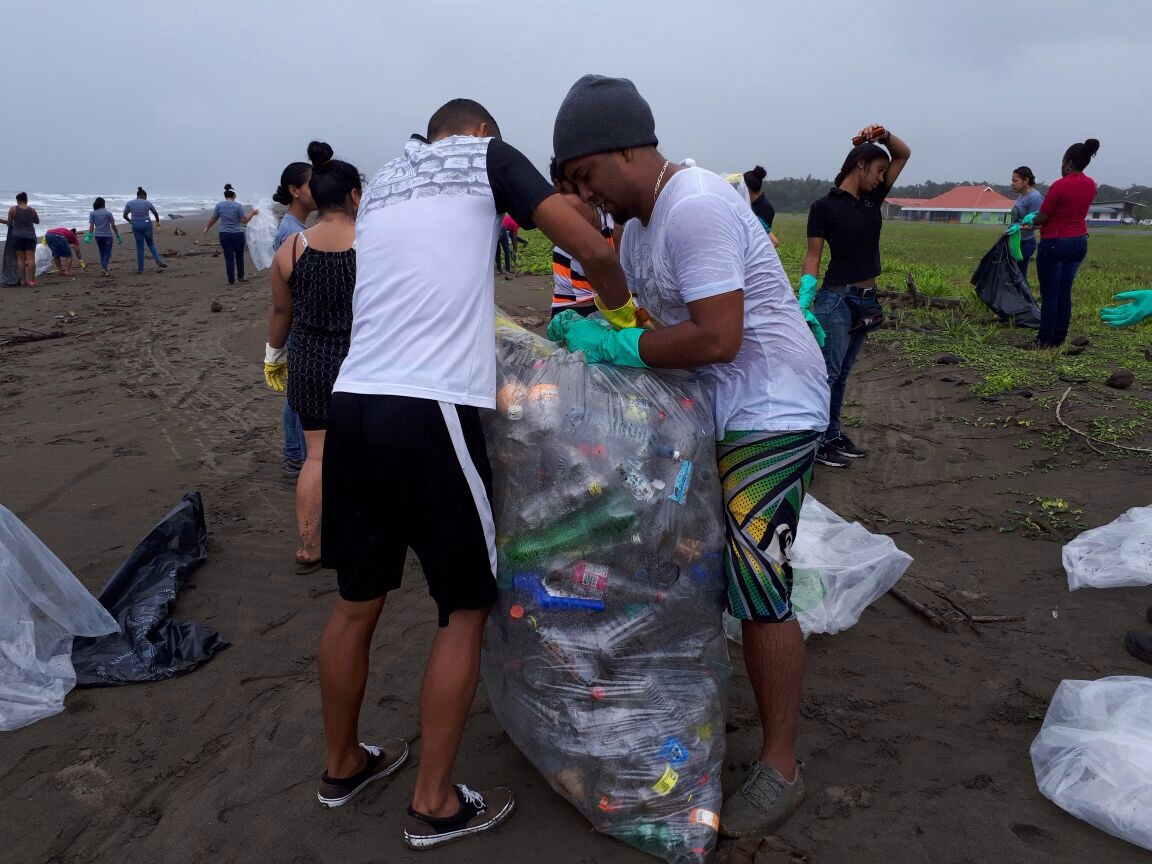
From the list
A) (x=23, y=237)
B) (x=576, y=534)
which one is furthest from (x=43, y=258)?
(x=576, y=534)

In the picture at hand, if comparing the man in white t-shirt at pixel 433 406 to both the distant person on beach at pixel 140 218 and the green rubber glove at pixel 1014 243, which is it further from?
the distant person on beach at pixel 140 218

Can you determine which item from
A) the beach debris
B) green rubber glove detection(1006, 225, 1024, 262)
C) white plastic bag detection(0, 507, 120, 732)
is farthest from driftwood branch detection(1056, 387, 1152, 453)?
white plastic bag detection(0, 507, 120, 732)

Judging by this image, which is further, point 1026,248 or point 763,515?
point 1026,248

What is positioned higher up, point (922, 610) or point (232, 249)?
point (232, 249)

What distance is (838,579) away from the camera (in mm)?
3043

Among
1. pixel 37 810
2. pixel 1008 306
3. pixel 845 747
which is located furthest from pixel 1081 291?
pixel 37 810

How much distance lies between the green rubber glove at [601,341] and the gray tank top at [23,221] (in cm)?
1373

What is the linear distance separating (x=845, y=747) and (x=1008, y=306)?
755 centimetres

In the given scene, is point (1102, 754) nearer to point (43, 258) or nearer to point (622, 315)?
point (622, 315)

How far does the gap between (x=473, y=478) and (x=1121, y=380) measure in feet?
18.6

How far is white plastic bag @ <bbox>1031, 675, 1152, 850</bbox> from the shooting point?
1.91 m

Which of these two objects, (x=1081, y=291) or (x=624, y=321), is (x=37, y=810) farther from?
(x=1081, y=291)

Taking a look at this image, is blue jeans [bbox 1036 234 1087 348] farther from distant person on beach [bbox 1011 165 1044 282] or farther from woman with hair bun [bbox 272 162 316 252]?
woman with hair bun [bbox 272 162 316 252]

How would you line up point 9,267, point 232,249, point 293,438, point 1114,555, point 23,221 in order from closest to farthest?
1. point 1114,555
2. point 293,438
3. point 23,221
4. point 9,267
5. point 232,249
